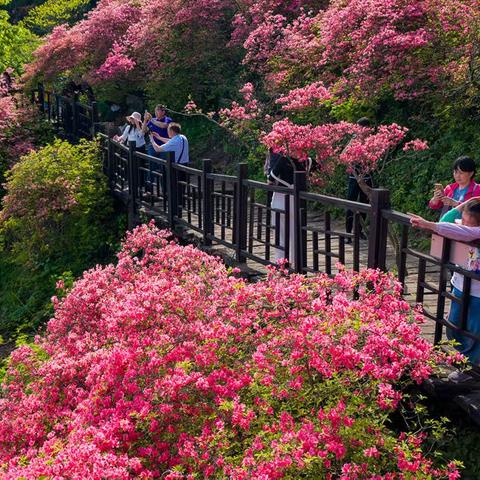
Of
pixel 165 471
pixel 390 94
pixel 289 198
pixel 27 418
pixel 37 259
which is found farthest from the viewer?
pixel 37 259

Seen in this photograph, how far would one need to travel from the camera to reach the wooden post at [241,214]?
9.05m

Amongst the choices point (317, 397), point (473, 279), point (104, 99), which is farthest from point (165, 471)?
point (104, 99)

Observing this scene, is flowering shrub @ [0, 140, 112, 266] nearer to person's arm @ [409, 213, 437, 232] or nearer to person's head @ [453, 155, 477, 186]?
person's head @ [453, 155, 477, 186]

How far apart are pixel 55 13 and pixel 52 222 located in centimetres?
1861

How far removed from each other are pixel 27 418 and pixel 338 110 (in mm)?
8887

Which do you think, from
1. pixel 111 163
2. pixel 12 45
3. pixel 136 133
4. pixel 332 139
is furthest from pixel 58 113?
pixel 332 139

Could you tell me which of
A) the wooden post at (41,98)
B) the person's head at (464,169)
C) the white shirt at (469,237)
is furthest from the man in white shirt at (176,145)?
the wooden post at (41,98)

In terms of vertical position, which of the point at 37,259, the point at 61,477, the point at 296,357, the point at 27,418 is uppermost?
the point at 296,357

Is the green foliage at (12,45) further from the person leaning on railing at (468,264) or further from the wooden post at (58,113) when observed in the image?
the person leaning on railing at (468,264)

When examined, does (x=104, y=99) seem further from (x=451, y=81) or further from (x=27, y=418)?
(x=27, y=418)

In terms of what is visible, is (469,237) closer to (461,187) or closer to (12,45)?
(461,187)

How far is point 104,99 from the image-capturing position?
23.9 m

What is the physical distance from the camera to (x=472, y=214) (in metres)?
5.73

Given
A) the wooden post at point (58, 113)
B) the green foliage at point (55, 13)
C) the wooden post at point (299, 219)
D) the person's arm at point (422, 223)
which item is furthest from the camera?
the green foliage at point (55, 13)
